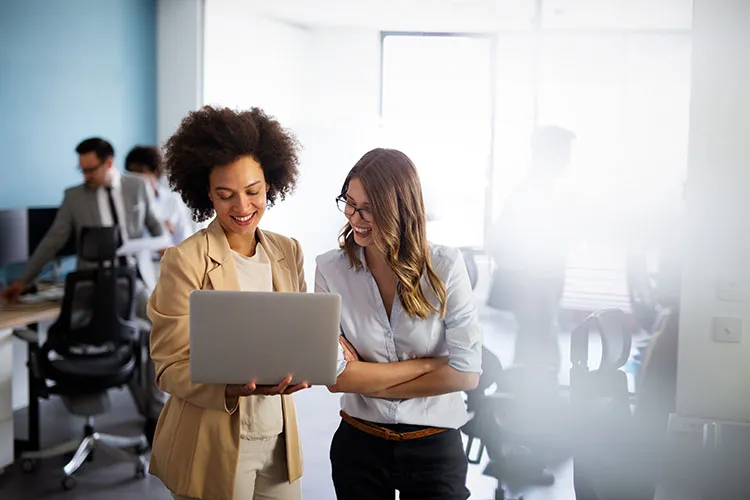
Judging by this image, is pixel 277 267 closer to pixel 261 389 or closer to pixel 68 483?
pixel 261 389

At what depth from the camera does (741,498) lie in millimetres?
3729

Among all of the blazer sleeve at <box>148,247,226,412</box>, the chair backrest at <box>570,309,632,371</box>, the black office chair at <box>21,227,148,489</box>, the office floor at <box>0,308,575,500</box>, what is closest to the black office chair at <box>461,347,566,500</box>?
the office floor at <box>0,308,575,500</box>

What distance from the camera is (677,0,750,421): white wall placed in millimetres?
3854

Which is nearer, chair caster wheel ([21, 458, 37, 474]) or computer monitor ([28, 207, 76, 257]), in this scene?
chair caster wheel ([21, 458, 37, 474])

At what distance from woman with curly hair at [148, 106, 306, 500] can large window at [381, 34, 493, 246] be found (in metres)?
2.45

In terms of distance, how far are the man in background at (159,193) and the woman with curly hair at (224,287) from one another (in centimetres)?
380

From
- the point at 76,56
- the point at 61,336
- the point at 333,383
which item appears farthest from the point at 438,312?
the point at 76,56

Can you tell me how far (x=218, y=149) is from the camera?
183cm

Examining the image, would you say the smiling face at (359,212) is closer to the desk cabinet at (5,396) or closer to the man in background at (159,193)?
the desk cabinet at (5,396)

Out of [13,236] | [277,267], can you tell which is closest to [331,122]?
[13,236]

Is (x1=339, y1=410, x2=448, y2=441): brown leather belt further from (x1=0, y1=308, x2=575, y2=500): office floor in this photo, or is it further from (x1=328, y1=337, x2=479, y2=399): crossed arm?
(x1=0, y1=308, x2=575, y2=500): office floor

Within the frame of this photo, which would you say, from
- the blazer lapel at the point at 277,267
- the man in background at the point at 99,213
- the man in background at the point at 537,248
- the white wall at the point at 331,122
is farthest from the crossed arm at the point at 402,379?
the man in background at the point at 99,213

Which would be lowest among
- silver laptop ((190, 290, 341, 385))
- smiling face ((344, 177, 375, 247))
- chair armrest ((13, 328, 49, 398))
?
chair armrest ((13, 328, 49, 398))

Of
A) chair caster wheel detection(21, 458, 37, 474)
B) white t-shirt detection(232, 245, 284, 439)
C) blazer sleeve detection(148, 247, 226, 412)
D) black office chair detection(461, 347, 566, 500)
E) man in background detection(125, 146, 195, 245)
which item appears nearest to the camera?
blazer sleeve detection(148, 247, 226, 412)
